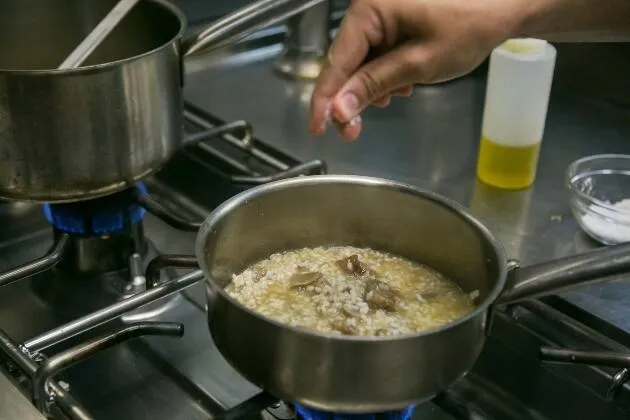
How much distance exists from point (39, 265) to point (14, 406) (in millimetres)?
212

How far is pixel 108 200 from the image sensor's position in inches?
33.6

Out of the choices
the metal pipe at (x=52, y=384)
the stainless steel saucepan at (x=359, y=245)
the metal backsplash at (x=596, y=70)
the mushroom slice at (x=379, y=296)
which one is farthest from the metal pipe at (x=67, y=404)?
the metal backsplash at (x=596, y=70)

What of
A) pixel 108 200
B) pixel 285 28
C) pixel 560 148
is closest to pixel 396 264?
pixel 108 200

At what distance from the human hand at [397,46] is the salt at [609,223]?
0.26m

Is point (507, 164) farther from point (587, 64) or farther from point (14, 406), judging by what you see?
point (14, 406)

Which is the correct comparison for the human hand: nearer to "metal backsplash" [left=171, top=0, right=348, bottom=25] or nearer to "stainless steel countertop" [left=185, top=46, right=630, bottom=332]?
"stainless steel countertop" [left=185, top=46, right=630, bottom=332]

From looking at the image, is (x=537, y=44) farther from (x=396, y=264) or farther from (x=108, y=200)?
(x=108, y=200)

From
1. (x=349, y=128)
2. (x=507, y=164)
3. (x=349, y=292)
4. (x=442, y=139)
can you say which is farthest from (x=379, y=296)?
(x=442, y=139)

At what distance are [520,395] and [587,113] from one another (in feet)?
1.81

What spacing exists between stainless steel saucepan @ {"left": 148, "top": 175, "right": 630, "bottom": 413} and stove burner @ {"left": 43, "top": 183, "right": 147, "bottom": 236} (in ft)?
0.31

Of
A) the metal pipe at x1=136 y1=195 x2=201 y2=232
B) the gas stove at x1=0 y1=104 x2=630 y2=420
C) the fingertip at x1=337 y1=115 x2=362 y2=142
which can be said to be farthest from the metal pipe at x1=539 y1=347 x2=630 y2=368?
the metal pipe at x1=136 y1=195 x2=201 y2=232

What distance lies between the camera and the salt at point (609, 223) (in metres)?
0.86

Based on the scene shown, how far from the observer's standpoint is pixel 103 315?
2.32 ft

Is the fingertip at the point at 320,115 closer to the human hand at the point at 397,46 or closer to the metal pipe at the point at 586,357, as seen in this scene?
the human hand at the point at 397,46
